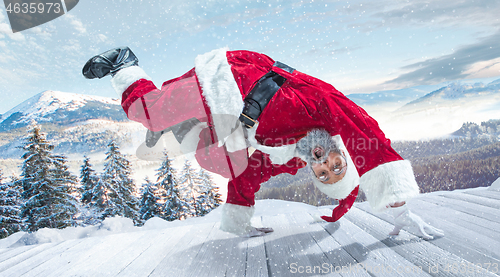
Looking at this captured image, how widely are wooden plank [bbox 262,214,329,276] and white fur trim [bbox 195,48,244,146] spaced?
1.80 feet

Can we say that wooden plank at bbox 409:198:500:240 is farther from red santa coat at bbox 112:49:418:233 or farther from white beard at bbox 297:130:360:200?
white beard at bbox 297:130:360:200

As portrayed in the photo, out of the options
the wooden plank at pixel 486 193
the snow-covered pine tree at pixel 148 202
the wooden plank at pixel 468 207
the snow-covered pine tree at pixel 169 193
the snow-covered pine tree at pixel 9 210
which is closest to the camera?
the wooden plank at pixel 468 207

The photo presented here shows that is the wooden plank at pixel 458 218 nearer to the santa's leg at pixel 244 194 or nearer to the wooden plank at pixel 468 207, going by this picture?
the wooden plank at pixel 468 207

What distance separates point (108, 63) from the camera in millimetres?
1053

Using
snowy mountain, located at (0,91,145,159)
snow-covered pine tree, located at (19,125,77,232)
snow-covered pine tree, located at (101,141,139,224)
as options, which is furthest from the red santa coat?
snow-covered pine tree, located at (19,125,77,232)

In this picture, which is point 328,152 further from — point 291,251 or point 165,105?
point 165,105

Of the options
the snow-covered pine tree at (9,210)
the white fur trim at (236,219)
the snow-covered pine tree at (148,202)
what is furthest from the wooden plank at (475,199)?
the snow-covered pine tree at (9,210)

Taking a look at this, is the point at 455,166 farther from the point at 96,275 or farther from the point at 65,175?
the point at 65,175

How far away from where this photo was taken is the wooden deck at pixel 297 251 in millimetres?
926

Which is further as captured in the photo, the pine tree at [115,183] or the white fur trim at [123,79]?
the pine tree at [115,183]

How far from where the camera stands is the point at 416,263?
91 centimetres

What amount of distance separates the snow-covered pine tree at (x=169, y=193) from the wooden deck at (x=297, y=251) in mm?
1866

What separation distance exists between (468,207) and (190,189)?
9.05 ft

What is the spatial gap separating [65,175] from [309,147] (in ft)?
11.8
